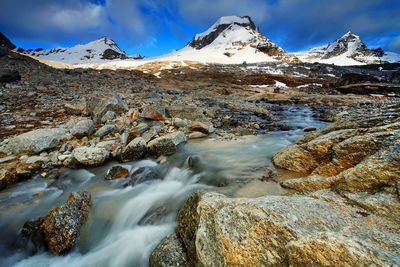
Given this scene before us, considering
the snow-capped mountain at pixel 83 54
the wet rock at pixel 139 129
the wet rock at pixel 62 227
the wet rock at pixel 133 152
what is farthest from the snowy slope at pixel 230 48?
the wet rock at pixel 62 227

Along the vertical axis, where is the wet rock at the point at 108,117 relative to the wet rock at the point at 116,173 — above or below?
above

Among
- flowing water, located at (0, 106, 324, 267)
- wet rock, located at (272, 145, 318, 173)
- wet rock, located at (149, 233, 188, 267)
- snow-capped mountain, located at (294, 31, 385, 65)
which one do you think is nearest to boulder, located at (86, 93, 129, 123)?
flowing water, located at (0, 106, 324, 267)

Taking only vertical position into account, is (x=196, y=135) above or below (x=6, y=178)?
above

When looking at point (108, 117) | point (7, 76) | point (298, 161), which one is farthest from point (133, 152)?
point (7, 76)

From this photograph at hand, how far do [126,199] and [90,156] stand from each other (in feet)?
4.88

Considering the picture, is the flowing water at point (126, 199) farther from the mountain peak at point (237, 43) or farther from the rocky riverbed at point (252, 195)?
the mountain peak at point (237, 43)

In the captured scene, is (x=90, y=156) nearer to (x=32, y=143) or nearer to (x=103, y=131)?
(x=103, y=131)

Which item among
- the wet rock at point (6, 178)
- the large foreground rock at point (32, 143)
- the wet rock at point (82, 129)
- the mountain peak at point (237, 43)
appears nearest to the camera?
the wet rock at point (6, 178)

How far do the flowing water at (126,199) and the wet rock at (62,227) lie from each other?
0.12 meters

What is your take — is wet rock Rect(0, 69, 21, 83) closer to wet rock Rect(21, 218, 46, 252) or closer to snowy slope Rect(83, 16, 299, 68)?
wet rock Rect(21, 218, 46, 252)

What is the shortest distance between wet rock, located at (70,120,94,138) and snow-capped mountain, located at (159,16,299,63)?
6578 cm

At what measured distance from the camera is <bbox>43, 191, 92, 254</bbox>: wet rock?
231cm

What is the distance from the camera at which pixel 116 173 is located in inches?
149

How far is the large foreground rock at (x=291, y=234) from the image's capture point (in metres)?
1.06
